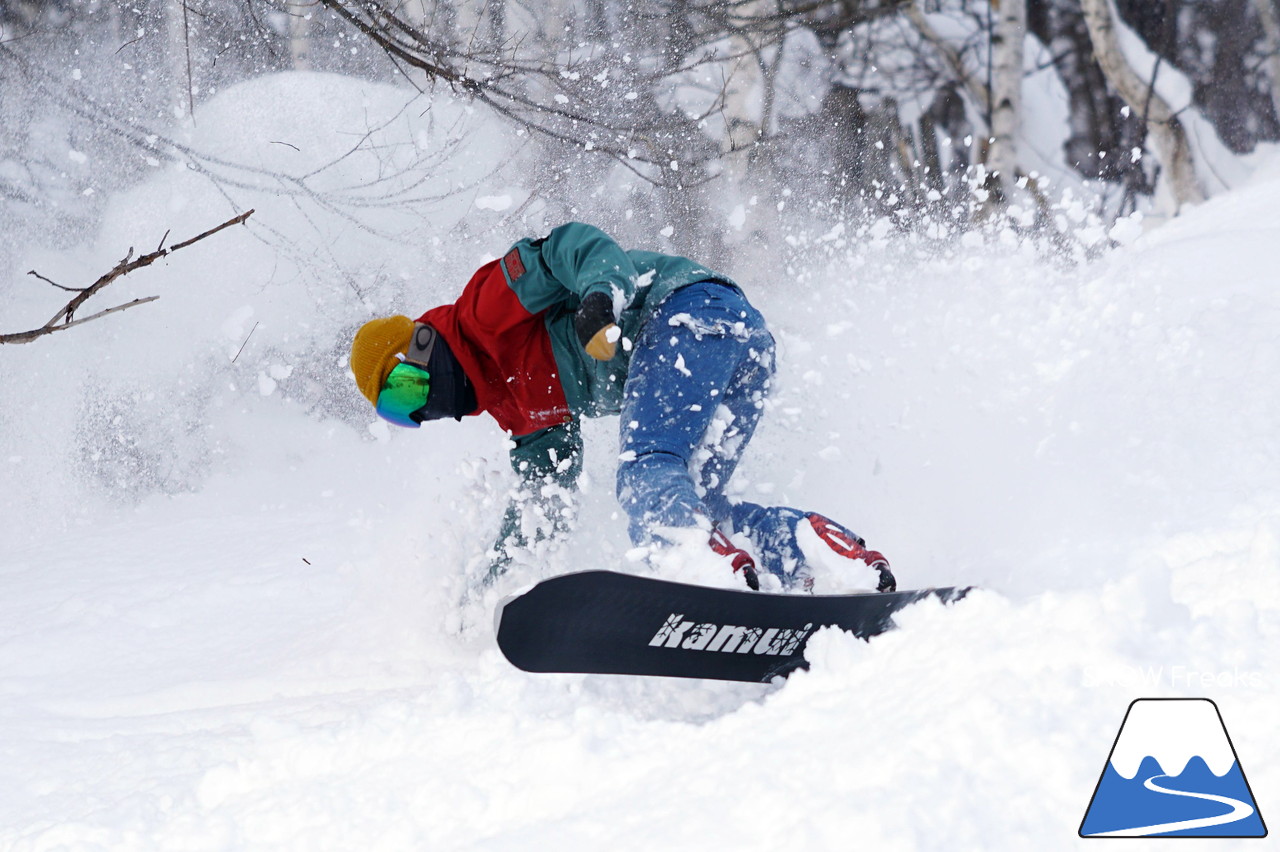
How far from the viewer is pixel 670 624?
1.62 m

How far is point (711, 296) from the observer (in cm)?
216

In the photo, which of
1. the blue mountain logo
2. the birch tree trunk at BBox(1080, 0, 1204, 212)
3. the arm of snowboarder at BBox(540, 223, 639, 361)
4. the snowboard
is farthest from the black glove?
the birch tree trunk at BBox(1080, 0, 1204, 212)

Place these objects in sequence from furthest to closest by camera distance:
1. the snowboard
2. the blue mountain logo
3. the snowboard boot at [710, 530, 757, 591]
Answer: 1. the snowboard boot at [710, 530, 757, 591]
2. the snowboard
3. the blue mountain logo

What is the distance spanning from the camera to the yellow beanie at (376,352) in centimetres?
212

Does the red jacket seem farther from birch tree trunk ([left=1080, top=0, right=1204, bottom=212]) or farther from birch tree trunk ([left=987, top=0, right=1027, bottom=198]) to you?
birch tree trunk ([left=1080, top=0, right=1204, bottom=212])

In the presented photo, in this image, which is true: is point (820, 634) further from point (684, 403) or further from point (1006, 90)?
point (1006, 90)

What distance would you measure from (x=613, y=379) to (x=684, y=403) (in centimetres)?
28

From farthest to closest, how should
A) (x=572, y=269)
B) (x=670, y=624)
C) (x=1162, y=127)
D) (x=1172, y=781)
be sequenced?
(x=1162, y=127)
(x=572, y=269)
(x=670, y=624)
(x=1172, y=781)

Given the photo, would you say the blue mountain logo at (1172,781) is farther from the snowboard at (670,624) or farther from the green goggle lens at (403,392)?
the green goggle lens at (403,392)

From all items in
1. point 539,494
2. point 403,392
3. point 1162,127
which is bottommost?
point 539,494

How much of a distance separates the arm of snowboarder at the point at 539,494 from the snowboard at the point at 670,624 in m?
0.80

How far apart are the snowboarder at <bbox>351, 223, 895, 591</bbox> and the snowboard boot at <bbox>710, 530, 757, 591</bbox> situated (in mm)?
26

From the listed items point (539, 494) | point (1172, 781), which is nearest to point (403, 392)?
point (539, 494)

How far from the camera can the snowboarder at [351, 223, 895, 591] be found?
2004 mm
